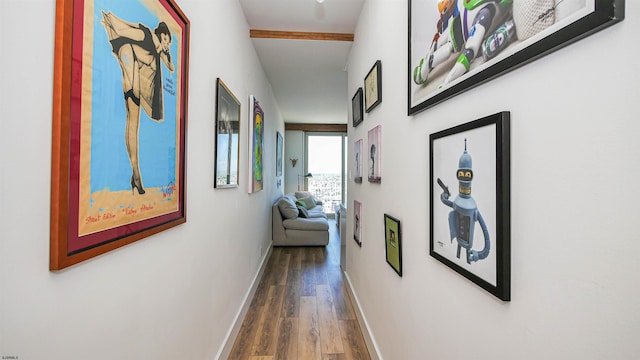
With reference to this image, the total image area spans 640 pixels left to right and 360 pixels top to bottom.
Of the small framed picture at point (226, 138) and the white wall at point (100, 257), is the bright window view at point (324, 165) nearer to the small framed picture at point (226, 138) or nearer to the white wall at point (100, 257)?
the small framed picture at point (226, 138)

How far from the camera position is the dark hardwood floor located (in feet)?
6.77

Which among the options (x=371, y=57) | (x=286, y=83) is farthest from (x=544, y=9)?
(x=286, y=83)

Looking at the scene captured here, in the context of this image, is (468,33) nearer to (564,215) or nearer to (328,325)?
(564,215)

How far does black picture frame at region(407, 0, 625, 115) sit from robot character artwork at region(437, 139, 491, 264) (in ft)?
0.73

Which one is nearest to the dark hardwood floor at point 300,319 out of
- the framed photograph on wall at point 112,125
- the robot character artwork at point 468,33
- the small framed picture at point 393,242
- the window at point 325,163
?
the small framed picture at point 393,242

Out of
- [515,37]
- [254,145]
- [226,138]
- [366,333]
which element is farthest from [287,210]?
[515,37]

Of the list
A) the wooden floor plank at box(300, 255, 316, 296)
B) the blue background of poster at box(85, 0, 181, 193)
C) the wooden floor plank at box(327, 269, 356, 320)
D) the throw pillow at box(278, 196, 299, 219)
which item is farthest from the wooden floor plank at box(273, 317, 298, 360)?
the throw pillow at box(278, 196, 299, 219)

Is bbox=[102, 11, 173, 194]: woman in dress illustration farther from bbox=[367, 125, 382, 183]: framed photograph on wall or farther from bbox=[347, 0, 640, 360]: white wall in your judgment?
bbox=[367, 125, 382, 183]: framed photograph on wall

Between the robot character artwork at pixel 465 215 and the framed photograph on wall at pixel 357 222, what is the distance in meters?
1.58

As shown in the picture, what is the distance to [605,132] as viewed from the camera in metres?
0.49

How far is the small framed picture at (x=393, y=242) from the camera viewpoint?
4.78ft

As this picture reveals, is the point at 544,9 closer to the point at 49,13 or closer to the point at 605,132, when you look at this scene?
the point at 605,132

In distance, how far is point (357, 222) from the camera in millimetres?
2652

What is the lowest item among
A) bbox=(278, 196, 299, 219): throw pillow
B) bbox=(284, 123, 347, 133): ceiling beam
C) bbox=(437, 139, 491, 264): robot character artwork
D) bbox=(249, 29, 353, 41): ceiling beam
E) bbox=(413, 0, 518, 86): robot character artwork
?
bbox=(278, 196, 299, 219): throw pillow
